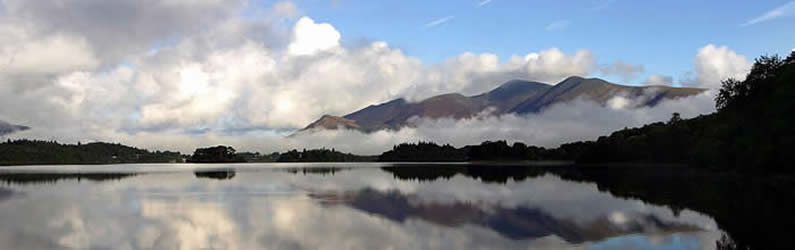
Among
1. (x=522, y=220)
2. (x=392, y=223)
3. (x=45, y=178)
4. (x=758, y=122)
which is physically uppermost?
(x=758, y=122)

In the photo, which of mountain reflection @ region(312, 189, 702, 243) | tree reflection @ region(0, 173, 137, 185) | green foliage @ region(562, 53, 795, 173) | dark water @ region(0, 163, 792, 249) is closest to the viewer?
dark water @ region(0, 163, 792, 249)

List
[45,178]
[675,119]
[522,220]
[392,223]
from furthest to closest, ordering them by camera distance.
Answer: [675,119], [45,178], [522,220], [392,223]

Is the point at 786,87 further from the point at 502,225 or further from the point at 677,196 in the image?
the point at 502,225

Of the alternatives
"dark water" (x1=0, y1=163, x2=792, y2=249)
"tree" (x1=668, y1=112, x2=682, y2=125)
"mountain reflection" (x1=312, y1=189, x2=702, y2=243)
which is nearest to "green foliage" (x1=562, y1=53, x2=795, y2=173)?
"dark water" (x1=0, y1=163, x2=792, y2=249)

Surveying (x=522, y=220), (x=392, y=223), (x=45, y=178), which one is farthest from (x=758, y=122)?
(x=45, y=178)

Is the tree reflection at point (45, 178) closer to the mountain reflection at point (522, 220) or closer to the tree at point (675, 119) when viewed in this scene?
the mountain reflection at point (522, 220)

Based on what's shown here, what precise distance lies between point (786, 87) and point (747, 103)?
1170 centimetres

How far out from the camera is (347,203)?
33.8 m

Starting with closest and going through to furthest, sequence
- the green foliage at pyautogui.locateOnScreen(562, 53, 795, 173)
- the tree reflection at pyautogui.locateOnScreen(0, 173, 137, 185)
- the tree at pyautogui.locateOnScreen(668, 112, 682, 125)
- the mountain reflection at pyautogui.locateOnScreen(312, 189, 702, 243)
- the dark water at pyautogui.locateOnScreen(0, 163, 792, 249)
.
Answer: the dark water at pyautogui.locateOnScreen(0, 163, 792, 249), the mountain reflection at pyautogui.locateOnScreen(312, 189, 702, 243), the green foliage at pyautogui.locateOnScreen(562, 53, 795, 173), the tree reflection at pyautogui.locateOnScreen(0, 173, 137, 185), the tree at pyautogui.locateOnScreen(668, 112, 682, 125)

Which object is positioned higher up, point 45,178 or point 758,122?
point 758,122

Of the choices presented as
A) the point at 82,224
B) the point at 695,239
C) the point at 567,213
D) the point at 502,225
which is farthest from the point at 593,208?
the point at 82,224

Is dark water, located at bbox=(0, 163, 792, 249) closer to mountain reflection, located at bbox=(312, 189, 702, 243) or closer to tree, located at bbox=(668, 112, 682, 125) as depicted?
mountain reflection, located at bbox=(312, 189, 702, 243)

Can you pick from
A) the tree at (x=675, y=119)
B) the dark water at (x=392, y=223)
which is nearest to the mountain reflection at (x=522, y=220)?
the dark water at (x=392, y=223)

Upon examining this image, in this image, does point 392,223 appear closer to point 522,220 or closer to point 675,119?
point 522,220
